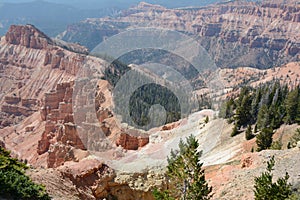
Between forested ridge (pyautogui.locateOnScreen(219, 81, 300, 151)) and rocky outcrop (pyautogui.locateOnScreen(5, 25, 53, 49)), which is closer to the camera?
forested ridge (pyautogui.locateOnScreen(219, 81, 300, 151))

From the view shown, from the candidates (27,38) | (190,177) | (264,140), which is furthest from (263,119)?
(27,38)

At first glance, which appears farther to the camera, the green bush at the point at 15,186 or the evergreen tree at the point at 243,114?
the evergreen tree at the point at 243,114

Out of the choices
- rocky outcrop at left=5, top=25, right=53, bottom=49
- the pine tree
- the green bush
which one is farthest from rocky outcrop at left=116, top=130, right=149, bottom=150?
rocky outcrop at left=5, top=25, right=53, bottom=49

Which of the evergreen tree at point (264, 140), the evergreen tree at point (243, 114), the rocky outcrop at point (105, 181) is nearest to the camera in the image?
the rocky outcrop at point (105, 181)

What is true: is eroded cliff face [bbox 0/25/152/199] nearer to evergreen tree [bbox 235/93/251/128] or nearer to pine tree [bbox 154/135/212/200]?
pine tree [bbox 154/135/212/200]

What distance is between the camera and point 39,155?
2082 inches

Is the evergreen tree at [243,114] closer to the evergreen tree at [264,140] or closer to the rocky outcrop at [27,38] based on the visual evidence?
the evergreen tree at [264,140]

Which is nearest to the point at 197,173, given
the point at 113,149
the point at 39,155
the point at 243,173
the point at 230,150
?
the point at 243,173

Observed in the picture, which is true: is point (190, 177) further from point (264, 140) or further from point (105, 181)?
point (264, 140)

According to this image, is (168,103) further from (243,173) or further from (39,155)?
(243,173)

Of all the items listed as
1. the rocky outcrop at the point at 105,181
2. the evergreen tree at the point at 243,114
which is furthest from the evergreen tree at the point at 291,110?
the rocky outcrop at the point at 105,181

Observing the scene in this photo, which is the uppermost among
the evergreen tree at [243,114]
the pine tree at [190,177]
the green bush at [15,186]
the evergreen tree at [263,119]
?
the green bush at [15,186]

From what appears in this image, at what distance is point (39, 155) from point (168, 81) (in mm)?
49545

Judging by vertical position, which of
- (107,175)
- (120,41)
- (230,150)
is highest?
(120,41)
